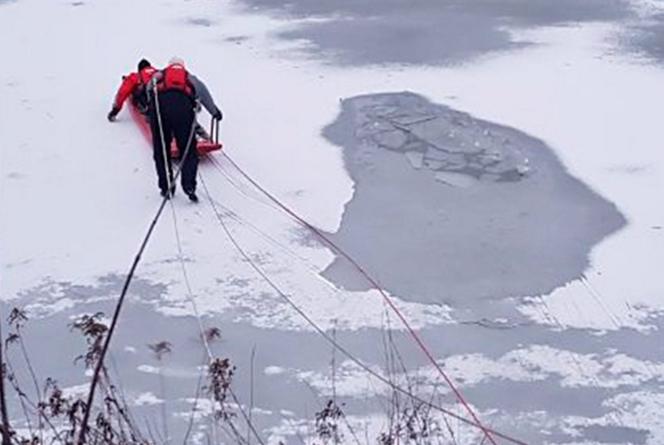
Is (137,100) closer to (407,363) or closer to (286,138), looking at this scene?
(286,138)

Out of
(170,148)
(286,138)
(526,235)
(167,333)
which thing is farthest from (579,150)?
(167,333)

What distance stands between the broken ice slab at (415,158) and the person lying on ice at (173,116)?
1.53 meters

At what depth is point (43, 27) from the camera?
10625mm

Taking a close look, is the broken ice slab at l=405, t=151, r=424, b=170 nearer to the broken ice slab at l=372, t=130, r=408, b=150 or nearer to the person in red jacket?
the broken ice slab at l=372, t=130, r=408, b=150

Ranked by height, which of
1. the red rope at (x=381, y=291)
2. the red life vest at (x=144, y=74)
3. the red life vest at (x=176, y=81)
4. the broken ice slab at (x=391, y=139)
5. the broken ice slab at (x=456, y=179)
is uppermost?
the red life vest at (x=176, y=81)

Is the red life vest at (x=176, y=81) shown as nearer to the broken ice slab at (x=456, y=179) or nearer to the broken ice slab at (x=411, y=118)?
the broken ice slab at (x=456, y=179)

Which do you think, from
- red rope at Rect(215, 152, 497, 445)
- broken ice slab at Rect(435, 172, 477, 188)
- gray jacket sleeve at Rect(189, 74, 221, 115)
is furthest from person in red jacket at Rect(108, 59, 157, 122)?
broken ice slab at Rect(435, 172, 477, 188)

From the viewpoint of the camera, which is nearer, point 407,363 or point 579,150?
point 407,363

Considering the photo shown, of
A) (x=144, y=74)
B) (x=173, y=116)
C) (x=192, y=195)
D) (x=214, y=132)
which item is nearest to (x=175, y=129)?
(x=173, y=116)

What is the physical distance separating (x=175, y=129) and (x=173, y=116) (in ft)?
0.30

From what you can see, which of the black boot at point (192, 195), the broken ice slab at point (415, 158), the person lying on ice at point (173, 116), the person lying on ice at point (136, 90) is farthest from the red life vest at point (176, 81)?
the broken ice slab at point (415, 158)

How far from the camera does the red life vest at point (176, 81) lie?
6.57 metres

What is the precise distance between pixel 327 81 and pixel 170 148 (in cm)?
263

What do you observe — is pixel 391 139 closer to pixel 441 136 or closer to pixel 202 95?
pixel 441 136
